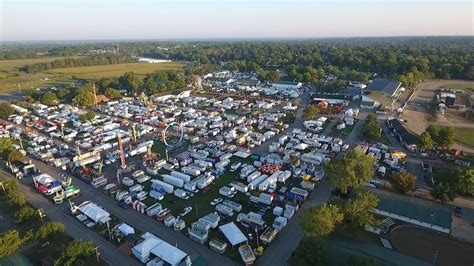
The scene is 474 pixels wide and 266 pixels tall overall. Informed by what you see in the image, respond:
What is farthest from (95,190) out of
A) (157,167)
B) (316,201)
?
(316,201)

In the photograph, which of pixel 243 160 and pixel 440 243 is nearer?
pixel 440 243

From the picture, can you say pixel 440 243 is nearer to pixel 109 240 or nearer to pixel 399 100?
pixel 109 240

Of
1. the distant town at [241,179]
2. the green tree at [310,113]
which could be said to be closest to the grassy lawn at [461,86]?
the distant town at [241,179]

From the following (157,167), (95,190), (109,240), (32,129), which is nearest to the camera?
(109,240)

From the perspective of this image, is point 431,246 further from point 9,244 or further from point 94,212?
point 9,244

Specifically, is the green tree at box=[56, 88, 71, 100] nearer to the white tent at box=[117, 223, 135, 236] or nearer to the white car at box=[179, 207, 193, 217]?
the white tent at box=[117, 223, 135, 236]

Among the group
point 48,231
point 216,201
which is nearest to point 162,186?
point 216,201
